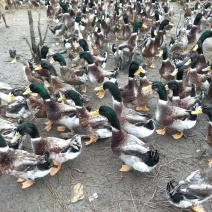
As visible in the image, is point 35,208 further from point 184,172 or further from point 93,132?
point 184,172

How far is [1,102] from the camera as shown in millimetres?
5281

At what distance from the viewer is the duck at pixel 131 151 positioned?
374 centimetres

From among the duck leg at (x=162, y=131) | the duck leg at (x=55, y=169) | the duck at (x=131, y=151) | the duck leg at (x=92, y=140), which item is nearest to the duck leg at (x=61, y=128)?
the duck leg at (x=92, y=140)

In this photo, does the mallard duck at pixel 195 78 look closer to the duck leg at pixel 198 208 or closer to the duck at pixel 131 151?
the duck at pixel 131 151

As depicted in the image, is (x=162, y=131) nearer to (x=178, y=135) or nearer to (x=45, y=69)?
(x=178, y=135)

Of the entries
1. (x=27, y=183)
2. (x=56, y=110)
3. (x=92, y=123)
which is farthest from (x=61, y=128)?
(x=27, y=183)

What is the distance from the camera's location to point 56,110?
15.8 ft

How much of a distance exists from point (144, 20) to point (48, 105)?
5861 mm

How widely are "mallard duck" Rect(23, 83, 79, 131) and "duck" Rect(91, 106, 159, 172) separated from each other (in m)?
0.77

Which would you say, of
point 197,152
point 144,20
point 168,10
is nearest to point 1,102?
point 197,152

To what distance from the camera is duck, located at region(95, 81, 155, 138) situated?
4430 mm

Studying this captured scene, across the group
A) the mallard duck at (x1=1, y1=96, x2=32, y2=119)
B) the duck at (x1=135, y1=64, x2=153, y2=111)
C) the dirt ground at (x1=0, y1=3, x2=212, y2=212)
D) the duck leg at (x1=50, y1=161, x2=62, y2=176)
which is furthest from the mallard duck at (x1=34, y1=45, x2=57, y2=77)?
the duck leg at (x1=50, y1=161, x2=62, y2=176)

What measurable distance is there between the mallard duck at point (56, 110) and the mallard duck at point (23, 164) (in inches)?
42.0

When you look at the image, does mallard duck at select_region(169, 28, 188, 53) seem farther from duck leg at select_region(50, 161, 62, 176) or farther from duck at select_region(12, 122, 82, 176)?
duck leg at select_region(50, 161, 62, 176)
